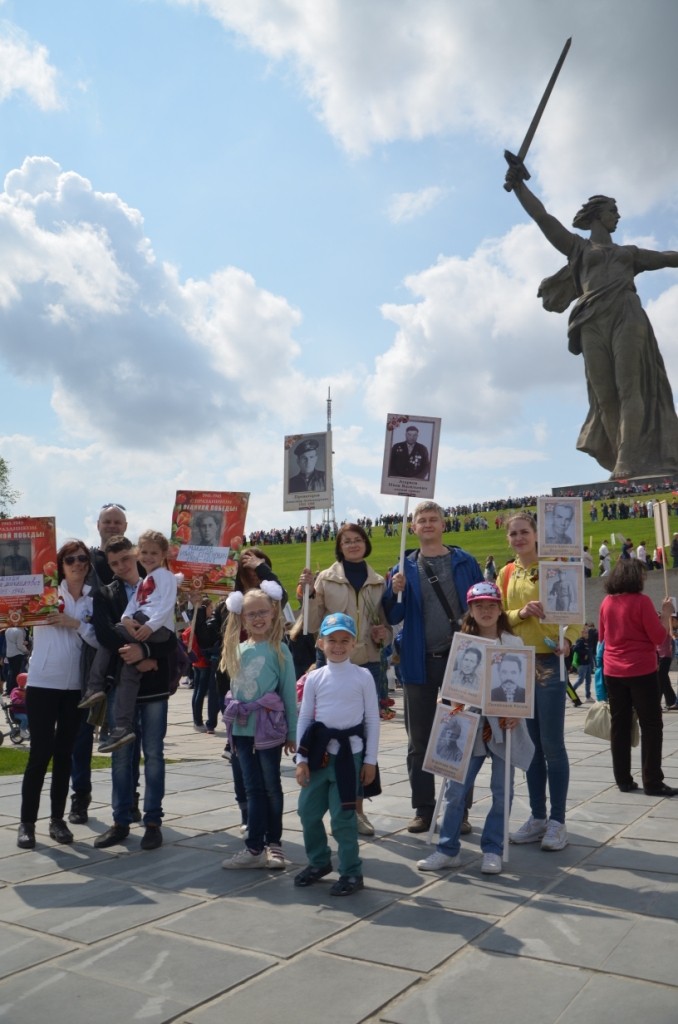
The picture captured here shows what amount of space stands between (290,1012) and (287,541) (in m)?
56.6

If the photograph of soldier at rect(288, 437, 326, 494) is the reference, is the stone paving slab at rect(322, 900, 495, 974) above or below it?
below

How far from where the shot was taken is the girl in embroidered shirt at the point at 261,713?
4980 millimetres

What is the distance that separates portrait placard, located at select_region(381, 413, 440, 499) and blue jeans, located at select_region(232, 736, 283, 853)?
224 centimetres

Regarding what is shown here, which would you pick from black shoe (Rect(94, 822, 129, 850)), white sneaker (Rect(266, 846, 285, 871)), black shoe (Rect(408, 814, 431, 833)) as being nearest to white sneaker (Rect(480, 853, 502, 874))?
black shoe (Rect(408, 814, 431, 833))

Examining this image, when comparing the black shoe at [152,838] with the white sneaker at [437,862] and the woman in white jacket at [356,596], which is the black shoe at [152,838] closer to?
the woman in white jacket at [356,596]

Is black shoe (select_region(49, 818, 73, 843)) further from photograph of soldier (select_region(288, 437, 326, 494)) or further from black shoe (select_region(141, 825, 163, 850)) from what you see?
photograph of soldier (select_region(288, 437, 326, 494))

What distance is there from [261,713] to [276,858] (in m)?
0.80

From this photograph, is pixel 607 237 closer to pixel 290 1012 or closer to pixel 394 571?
pixel 394 571

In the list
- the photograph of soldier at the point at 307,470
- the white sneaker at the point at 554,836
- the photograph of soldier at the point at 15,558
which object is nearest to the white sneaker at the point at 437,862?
the white sneaker at the point at 554,836

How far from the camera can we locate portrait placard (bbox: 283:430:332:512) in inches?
272

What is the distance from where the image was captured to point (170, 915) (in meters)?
4.12

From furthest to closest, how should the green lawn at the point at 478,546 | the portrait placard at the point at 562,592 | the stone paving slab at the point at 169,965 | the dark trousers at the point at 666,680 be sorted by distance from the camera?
the green lawn at the point at 478,546, the dark trousers at the point at 666,680, the portrait placard at the point at 562,592, the stone paving slab at the point at 169,965

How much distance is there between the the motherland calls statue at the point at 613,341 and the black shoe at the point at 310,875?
92.7ft

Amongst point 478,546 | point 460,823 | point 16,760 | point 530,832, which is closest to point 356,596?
point 460,823
